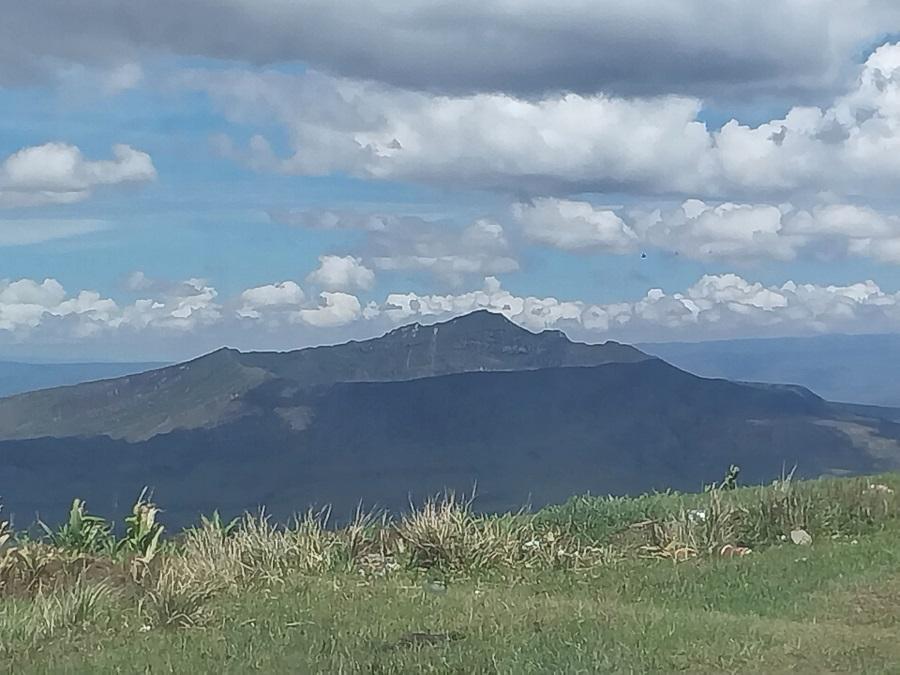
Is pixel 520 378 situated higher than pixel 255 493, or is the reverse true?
pixel 520 378

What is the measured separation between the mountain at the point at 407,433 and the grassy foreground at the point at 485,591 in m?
75.6

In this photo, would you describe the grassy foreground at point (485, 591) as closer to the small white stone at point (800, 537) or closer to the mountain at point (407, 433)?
the small white stone at point (800, 537)

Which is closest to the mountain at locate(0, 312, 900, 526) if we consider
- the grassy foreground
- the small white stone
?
the grassy foreground

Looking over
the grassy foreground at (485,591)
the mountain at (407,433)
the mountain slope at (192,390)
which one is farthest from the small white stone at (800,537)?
the mountain slope at (192,390)

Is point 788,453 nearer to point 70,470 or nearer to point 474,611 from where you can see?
point 70,470

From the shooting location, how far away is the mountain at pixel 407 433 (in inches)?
4328

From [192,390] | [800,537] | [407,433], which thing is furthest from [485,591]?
[192,390]

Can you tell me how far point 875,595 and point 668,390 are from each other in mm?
146343

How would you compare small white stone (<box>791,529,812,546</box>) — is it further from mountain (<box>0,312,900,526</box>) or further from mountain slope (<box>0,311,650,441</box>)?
mountain slope (<box>0,311,650,441</box>)

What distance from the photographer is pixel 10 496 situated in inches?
3895

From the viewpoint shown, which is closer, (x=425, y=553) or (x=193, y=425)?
(x=425, y=553)

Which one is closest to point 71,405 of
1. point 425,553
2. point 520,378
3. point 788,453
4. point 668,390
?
point 520,378

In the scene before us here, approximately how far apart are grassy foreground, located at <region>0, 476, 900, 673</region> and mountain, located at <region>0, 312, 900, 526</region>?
248ft

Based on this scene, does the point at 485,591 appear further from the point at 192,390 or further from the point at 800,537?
the point at 192,390
